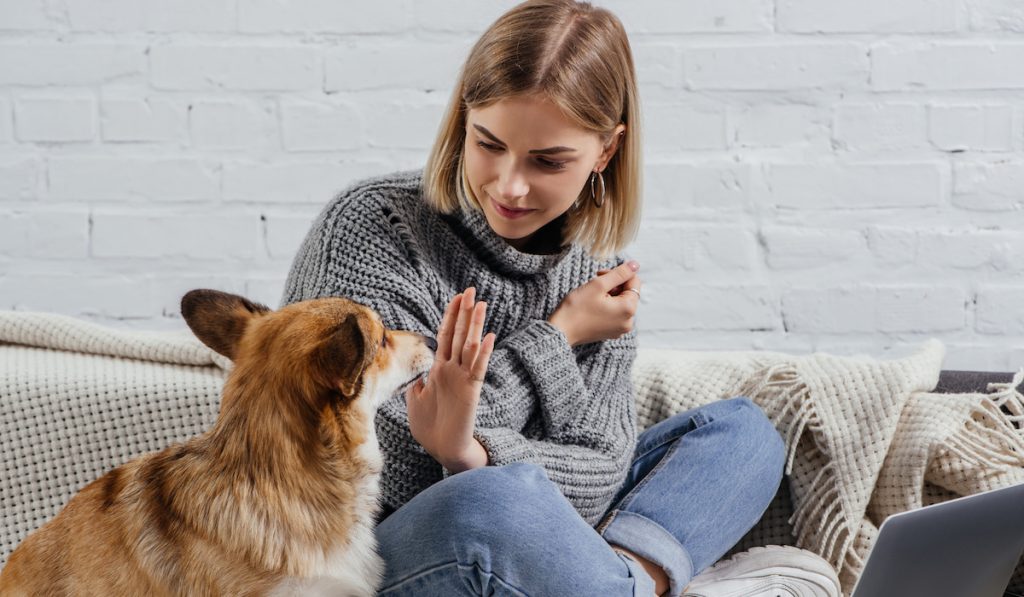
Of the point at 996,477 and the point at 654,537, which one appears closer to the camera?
the point at 654,537

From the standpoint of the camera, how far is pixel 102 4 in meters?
2.15

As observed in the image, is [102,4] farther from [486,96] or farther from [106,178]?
[486,96]

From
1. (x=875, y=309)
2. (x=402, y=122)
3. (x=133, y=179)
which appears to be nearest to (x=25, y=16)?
(x=133, y=179)

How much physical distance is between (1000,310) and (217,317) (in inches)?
68.5

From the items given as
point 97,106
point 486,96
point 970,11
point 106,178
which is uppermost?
point 970,11

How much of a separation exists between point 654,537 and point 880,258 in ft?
3.32

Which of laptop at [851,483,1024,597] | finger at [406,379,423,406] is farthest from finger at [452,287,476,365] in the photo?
laptop at [851,483,1024,597]

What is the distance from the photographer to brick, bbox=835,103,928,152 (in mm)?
2240

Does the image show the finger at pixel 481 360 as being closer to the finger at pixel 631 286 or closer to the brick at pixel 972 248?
the finger at pixel 631 286

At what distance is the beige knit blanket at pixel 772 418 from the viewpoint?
1684 millimetres

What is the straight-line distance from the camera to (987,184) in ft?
7.38

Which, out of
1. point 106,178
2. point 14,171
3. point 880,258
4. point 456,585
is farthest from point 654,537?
point 14,171

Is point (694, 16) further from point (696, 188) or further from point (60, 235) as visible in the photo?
point (60, 235)

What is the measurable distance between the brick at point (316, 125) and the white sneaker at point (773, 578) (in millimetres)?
1162
